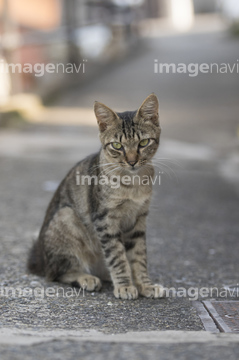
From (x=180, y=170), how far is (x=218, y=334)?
220 inches

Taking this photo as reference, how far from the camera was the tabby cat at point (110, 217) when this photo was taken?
4.06 meters

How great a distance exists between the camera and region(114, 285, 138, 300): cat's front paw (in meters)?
4.05

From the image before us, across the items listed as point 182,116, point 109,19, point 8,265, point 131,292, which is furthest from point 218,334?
point 109,19

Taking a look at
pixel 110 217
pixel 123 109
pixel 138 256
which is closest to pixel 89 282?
pixel 138 256

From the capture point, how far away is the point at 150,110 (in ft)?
13.6

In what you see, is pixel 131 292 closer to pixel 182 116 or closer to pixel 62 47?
pixel 182 116

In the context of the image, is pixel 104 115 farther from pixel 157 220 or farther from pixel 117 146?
pixel 157 220

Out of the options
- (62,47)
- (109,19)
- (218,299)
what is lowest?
(218,299)

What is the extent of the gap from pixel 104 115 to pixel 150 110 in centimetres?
32

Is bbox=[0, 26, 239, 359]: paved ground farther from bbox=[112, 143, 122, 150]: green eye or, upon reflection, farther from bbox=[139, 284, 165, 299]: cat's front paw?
bbox=[112, 143, 122, 150]: green eye

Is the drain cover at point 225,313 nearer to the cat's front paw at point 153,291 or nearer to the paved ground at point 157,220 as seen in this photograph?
the paved ground at point 157,220

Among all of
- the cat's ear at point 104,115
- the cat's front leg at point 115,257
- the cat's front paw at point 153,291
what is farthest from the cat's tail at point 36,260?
the cat's ear at point 104,115

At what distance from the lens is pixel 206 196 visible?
24.3ft

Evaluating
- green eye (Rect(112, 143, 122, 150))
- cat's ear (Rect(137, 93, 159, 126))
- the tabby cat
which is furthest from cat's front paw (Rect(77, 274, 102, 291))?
cat's ear (Rect(137, 93, 159, 126))
